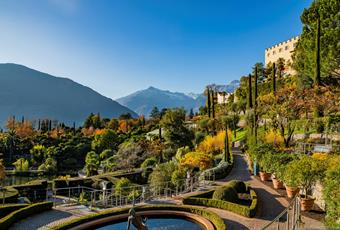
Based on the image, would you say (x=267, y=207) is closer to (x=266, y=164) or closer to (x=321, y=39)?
(x=266, y=164)

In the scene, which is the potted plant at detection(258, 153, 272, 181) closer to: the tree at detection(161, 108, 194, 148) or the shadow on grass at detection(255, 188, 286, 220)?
the shadow on grass at detection(255, 188, 286, 220)

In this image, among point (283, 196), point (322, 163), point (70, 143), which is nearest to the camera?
point (322, 163)

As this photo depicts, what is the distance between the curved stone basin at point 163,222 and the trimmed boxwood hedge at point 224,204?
1422mm

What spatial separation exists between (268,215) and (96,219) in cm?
756

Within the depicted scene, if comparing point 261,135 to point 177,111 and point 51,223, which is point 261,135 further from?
point 51,223

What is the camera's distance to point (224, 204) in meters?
13.5

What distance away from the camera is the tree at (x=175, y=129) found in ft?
109

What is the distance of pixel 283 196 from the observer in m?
14.9

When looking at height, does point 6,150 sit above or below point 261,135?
below

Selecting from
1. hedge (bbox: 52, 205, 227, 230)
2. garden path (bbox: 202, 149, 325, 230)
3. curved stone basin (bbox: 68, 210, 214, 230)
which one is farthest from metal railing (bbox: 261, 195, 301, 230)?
curved stone basin (bbox: 68, 210, 214, 230)

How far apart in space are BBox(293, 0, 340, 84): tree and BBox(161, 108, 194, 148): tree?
14.4m

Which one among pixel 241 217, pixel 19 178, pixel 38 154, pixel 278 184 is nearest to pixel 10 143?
pixel 38 154

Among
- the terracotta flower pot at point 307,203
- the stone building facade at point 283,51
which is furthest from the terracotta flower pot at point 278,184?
the stone building facade at point 283,51

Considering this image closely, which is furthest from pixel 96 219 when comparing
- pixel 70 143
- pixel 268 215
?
pixel 70 143
